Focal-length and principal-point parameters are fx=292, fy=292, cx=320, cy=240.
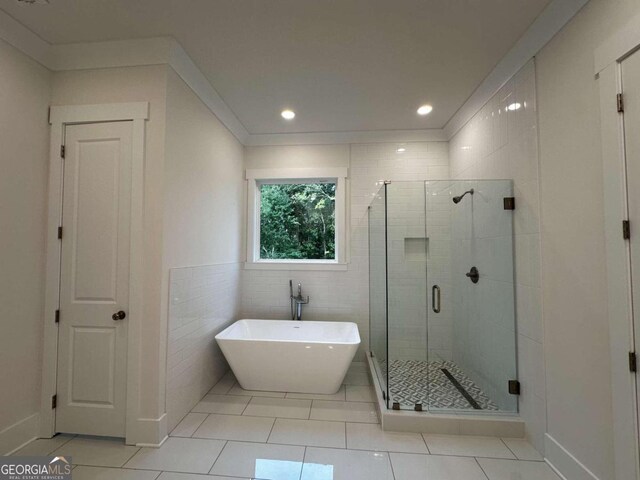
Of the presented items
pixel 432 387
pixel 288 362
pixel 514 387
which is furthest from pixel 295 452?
pixel 514 387

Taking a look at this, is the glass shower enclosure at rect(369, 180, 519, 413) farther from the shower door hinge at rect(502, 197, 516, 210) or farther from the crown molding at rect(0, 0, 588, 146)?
the crown molding at rect(0, 0, 588, 146)

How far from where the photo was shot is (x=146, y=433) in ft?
6.42

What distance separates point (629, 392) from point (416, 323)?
1.65m

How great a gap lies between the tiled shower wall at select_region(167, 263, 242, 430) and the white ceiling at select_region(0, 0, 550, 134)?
1651 millimetres

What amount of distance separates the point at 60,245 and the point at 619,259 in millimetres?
3296

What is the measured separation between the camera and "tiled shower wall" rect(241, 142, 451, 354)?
3584 millimetres

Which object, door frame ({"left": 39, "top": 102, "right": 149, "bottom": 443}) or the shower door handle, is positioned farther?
the shower door handle

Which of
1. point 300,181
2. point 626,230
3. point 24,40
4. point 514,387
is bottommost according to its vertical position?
point 514,387

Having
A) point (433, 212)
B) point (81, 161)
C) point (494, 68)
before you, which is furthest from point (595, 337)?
point (81, 161)

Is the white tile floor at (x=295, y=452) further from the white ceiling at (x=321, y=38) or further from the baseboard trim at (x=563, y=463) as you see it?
the white ceiling at (x=321, y=38)

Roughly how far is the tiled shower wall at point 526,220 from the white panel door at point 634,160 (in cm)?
63

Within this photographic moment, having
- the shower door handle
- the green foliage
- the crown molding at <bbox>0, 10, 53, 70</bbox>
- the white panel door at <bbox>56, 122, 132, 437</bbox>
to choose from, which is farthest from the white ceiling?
the shower door handle

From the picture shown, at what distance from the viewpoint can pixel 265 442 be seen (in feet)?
6.58

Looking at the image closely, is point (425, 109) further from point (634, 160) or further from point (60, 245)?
point (60, 245)
